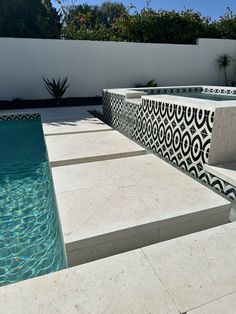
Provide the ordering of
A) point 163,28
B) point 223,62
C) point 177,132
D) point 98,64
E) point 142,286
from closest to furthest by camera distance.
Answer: point 142,286 → point 177,132 → point 98,64 → point 223,62 → point 163,28

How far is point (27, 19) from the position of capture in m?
14.2

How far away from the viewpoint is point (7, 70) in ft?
29.4

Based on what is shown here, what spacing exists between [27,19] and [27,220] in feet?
50.2

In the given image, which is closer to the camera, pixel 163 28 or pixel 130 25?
pixel 130 25

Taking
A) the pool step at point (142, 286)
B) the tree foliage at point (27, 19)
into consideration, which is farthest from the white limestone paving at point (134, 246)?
the tree foliage at point (27, 19)

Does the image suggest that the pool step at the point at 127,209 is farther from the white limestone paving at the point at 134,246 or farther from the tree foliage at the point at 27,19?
the tree foliage at the point at 27,19

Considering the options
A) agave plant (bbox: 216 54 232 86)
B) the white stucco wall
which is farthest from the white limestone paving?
agave plant (bbox: 216 54 232 86)

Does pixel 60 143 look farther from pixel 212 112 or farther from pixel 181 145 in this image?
pixel 212 112

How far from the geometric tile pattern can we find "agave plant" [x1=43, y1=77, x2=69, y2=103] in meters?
4.69

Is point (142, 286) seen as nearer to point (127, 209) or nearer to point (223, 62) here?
point (127, 209)

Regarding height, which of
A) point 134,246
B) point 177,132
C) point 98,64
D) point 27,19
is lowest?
point 134,246

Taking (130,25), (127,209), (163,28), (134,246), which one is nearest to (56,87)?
(130,25)

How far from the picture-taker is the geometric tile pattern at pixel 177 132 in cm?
267

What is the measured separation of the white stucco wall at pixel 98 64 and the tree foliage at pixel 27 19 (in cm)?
608
